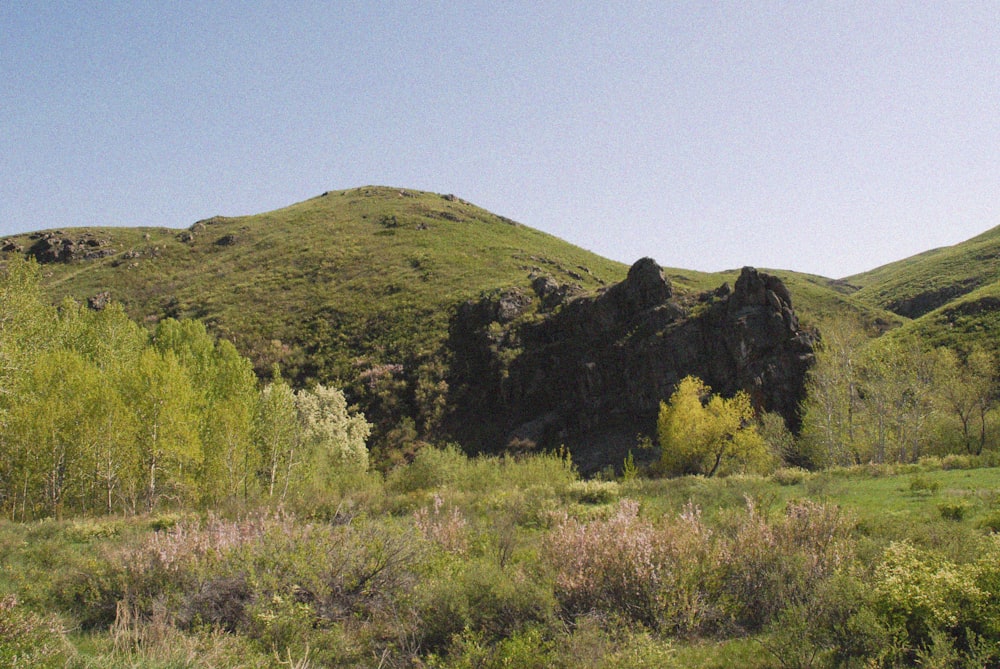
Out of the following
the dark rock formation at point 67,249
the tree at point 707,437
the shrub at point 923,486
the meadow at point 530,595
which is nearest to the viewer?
the meadow at point 530,595

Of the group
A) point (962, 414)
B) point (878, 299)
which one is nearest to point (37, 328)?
point (962, 414)

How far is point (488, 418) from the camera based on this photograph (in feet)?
178

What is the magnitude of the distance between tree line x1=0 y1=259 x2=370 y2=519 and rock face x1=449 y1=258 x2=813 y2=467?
82.0 ft

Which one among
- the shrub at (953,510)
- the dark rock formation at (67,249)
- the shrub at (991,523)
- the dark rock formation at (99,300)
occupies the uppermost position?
the dark rock formation at (67,249)

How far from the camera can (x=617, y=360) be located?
52.6 metres

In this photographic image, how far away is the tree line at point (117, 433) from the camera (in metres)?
24.3

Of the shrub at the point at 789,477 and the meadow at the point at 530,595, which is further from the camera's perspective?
the shrub at the point at 789,477

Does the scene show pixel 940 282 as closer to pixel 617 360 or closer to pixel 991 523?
pixel 617 360

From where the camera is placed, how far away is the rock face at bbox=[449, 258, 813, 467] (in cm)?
4578

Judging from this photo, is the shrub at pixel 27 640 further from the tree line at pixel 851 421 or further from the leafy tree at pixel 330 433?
the tree line at pixel 851 421

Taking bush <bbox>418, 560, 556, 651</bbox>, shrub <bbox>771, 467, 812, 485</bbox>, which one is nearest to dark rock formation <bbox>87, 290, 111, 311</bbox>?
bush <bbox>418, 560, 556, 651</bbox>

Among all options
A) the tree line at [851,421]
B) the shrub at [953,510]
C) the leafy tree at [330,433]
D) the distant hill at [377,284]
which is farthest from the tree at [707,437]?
the leafy tree at [330,433]

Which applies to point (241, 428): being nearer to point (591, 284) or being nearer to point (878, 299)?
point (591, 284)

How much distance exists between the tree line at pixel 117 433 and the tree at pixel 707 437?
24459 mm
